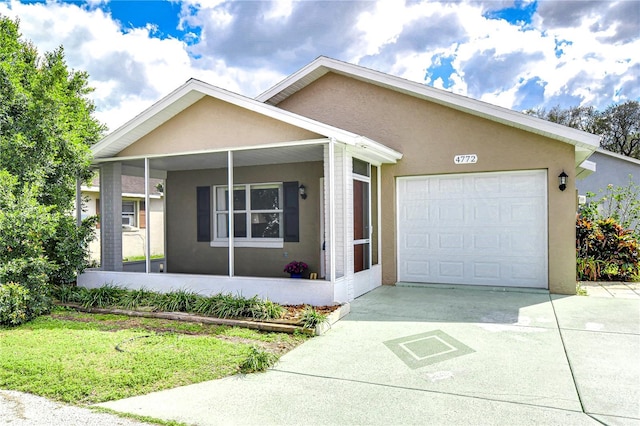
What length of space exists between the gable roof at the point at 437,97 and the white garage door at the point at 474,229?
36.9 inches

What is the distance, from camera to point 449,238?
8969 mm

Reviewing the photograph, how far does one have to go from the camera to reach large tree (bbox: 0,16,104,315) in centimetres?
643

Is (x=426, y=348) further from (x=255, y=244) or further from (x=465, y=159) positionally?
(x=255, y=244)

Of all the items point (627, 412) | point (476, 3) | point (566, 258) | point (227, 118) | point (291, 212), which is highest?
point (476, 3)

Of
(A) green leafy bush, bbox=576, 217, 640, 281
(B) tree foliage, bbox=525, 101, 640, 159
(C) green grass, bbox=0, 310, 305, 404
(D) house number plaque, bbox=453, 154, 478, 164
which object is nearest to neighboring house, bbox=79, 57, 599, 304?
(D) house number plaque, bbox=453, 154, 478, 164

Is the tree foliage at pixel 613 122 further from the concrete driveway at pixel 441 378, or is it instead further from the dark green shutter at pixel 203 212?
the concrete driveway at pixel 441 378

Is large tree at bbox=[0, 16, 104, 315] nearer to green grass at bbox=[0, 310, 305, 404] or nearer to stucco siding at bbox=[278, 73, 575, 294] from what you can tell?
green grass at bbox=[0, 310, 305, 404]

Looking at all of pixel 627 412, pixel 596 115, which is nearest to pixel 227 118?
pixel 627 412

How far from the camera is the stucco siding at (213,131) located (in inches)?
292

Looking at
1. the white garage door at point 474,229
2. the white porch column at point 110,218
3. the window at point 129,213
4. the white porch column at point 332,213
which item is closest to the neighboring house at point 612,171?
the white garage door at point 474,229

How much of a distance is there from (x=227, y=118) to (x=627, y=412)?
700 centimetres

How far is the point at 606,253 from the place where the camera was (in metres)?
9.97

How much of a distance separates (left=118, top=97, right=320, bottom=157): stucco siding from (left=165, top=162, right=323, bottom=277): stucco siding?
8.39ft

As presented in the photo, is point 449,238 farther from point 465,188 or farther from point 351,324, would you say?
point 351,324
